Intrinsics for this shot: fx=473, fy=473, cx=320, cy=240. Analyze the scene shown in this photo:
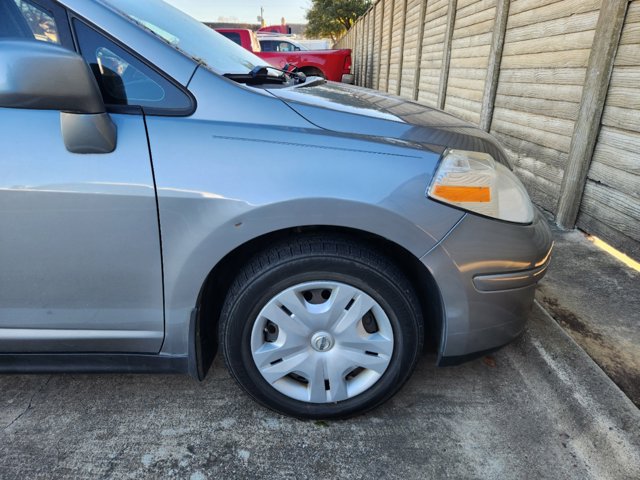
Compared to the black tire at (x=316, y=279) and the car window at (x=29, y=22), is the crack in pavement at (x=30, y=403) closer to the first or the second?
the black tire at (x=316, y=279)

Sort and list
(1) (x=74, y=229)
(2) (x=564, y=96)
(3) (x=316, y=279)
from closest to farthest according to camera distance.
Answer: (1) (x=74, y=229) → (3) (x=316, y=279) → (2) (x=564, y=96)

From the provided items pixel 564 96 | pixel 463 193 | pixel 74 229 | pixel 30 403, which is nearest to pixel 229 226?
pixel 74 229

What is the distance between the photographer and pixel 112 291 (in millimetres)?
1729

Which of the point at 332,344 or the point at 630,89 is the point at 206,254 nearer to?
the point at 332,344

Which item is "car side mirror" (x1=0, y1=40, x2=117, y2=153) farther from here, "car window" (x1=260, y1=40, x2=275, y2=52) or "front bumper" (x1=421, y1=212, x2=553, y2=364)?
"car window" (x1=260, y1=40, x2=275, y2=52)

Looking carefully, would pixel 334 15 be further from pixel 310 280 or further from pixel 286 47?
pixel 310 280

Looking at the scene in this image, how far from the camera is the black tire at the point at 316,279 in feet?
5.63

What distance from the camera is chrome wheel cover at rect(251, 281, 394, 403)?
5.80 ft

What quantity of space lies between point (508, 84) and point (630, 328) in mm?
3172

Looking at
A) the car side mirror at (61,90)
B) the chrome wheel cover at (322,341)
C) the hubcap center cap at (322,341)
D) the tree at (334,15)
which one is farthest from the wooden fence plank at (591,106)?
the tree at (334,15)

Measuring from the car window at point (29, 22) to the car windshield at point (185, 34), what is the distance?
0.66 feet

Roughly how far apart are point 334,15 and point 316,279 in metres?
30.7

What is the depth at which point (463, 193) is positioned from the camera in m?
1.75

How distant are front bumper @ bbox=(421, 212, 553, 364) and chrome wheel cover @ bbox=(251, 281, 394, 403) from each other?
259 millimetres
